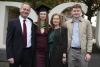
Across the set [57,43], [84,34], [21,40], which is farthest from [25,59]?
[84,34]

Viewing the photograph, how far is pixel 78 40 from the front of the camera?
25.4ft

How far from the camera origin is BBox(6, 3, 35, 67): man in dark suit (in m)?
7.46

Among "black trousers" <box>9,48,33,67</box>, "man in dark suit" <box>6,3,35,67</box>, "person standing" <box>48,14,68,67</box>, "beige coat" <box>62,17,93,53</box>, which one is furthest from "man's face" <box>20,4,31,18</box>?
"beige coat" <box>62,17,93,53</box>

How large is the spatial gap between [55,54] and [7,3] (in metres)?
10.3

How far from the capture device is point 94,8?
81.0 feet

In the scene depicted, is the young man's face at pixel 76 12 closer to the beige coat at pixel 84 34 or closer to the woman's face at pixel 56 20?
the beige coat at pixel 84 34

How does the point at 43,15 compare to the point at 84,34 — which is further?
the point at 84,34

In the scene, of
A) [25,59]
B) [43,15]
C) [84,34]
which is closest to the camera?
[25,59]

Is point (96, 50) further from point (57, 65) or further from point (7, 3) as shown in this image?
point (57, 65)

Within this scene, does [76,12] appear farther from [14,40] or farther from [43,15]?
[14,40]

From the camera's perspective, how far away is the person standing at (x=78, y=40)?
776 cm

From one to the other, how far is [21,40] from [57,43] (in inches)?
31.0

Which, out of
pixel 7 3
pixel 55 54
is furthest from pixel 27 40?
pixel 7 3

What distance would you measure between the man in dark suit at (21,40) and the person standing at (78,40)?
2.67ft
